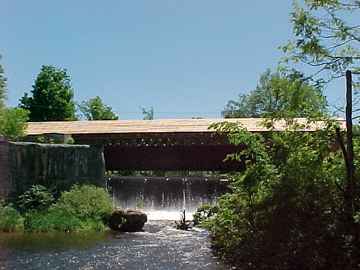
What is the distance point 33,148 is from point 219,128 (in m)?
13.7

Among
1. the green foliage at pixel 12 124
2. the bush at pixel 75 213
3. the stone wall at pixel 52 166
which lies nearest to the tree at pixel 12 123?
the green foliage at pixel 12 124

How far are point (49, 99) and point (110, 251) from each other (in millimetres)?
32008

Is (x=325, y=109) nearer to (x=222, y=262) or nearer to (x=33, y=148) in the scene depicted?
(x=222, y=262)

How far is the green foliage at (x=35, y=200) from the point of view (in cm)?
2219

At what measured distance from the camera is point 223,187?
29.3 meters

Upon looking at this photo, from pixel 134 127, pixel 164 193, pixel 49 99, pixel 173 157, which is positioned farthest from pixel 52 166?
pixel 49 99

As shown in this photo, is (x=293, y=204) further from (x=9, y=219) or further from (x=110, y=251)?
(x=9, y=219)

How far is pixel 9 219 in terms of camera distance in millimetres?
20516

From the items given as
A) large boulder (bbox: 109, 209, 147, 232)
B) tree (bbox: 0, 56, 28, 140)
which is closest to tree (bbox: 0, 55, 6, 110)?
tree (bbox: 0, 56, 28, 140)

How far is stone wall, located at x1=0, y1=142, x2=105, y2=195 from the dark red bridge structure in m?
Result: 2.42

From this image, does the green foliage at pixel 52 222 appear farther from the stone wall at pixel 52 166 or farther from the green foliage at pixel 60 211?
the stone wall at pixel 52 166

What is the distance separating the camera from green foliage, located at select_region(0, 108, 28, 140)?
1088 inches

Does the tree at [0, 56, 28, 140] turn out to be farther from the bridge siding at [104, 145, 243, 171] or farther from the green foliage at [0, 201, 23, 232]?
the green foliage at [0, 201, 23, 232]

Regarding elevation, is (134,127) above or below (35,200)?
above
